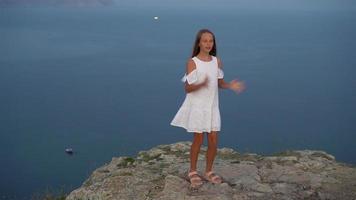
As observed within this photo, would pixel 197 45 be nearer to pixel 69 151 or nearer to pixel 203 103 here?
pixel 203 103

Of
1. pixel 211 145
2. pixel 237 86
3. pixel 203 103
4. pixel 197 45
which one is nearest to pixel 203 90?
pixel 203 103

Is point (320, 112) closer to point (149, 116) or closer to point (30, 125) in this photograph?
point (149, 116)

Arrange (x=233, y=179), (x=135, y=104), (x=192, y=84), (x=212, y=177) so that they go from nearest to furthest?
(x=192, y=84), (x=212, y=177), (x=233, y=179), (x=135, y=104)

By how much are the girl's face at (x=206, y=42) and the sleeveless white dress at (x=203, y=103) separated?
15cm

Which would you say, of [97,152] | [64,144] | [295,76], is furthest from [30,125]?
[295,76]

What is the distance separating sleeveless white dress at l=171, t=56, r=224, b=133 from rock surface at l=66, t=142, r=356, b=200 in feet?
2.61

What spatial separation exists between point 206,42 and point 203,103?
28.0 inches

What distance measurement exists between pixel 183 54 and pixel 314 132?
71.1m

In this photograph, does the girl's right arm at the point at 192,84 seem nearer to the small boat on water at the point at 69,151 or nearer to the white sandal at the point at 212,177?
the white sandal at the point at 212,177

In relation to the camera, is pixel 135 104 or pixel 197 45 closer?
pixel 197 45

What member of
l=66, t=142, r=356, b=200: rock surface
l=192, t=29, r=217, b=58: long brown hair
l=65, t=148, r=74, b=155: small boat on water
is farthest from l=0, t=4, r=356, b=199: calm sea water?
l=192, t=29, r=217, b=58: long brown hair

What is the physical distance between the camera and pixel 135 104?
322ft

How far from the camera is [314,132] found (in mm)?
83688

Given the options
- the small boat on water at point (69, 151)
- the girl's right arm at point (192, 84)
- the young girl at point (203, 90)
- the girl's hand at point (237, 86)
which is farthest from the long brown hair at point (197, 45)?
the small boat on water at point (69, 151)
